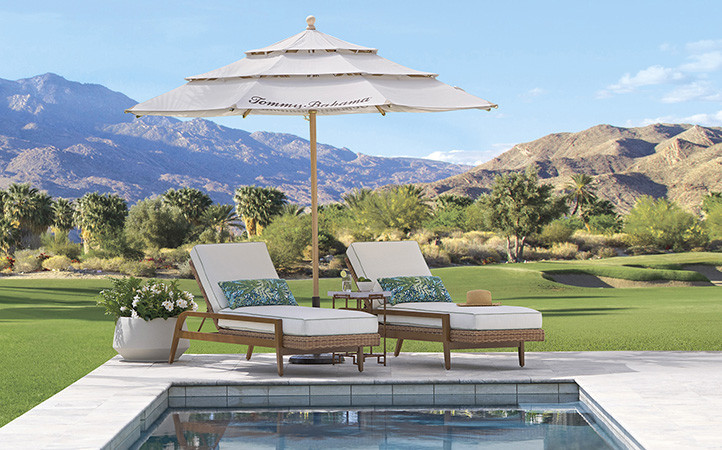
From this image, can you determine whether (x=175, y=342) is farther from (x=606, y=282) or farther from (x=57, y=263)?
(x=57, y=263)

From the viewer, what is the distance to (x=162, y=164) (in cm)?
16075

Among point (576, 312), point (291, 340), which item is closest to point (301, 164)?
point (576, 312)

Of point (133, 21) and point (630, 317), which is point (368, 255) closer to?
point (630, 317)

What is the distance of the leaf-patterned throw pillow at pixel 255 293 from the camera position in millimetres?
6984

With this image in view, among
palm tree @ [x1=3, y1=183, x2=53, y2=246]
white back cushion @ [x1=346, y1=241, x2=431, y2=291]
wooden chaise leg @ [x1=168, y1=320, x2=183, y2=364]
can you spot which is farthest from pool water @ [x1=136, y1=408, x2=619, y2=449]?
palm tree @ [x1=3, y1=183, x2=53, y2=246]

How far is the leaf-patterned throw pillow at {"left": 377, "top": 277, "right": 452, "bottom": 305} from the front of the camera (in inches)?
287

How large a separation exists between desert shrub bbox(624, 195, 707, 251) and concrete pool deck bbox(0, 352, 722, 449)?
35713 mm

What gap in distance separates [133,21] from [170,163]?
121 feet

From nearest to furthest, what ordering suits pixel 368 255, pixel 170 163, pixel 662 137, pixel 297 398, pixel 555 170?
1. pixel 297 398
2. pixel 368 255
3. pixel 555 170
4. pixel 662 137
5. pixel 170 163

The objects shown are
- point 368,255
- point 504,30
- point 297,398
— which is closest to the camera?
point 297,398

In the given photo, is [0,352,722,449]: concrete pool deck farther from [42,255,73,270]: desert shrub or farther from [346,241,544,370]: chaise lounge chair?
[42,255,73,270]: desert shrub

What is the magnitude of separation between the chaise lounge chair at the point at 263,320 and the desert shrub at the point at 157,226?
101ft

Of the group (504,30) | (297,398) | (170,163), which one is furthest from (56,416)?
(170,163)

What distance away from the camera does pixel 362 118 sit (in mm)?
113500
